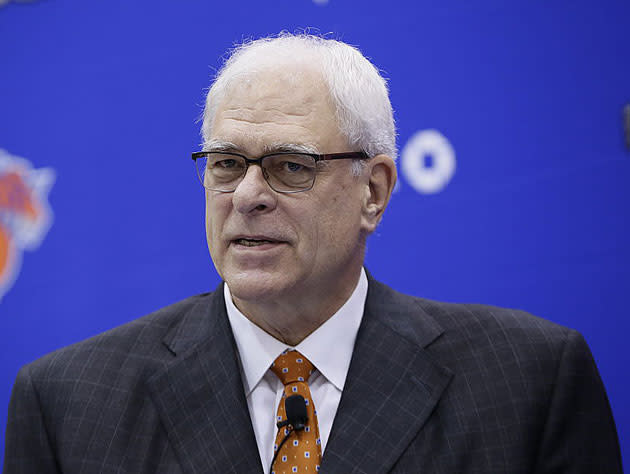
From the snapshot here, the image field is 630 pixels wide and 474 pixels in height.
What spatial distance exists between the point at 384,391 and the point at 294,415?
228 mm

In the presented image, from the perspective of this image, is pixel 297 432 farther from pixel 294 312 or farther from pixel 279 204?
pixel 279 204

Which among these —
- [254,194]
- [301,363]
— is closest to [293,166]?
[254,194]

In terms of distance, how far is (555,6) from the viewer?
92.4 inches

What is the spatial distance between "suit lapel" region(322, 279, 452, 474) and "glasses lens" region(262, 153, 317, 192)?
1.33ft

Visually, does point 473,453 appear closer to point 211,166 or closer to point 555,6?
point 211,166

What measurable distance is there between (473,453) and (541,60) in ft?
4.44

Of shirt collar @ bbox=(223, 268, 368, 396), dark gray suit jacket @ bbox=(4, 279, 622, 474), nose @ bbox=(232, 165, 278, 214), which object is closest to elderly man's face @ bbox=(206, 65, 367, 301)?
nose @ bbox=(232, 165, 278, 214)

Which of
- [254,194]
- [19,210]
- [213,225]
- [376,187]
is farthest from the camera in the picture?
[19,210]

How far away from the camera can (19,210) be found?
2689 millimetres

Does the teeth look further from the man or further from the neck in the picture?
the neck

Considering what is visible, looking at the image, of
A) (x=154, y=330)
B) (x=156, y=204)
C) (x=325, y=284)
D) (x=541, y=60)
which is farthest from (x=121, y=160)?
(x=541, y=60)

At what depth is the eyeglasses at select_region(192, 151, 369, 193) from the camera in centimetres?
164

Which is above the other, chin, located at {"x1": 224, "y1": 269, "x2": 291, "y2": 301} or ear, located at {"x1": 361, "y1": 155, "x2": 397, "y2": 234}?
ear, located at {"x1": 361, "y1": 155, "x2": 397, "y2": 234}

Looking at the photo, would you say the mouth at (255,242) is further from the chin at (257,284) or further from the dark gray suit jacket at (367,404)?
the dark gray suit jacket at (367,404)
